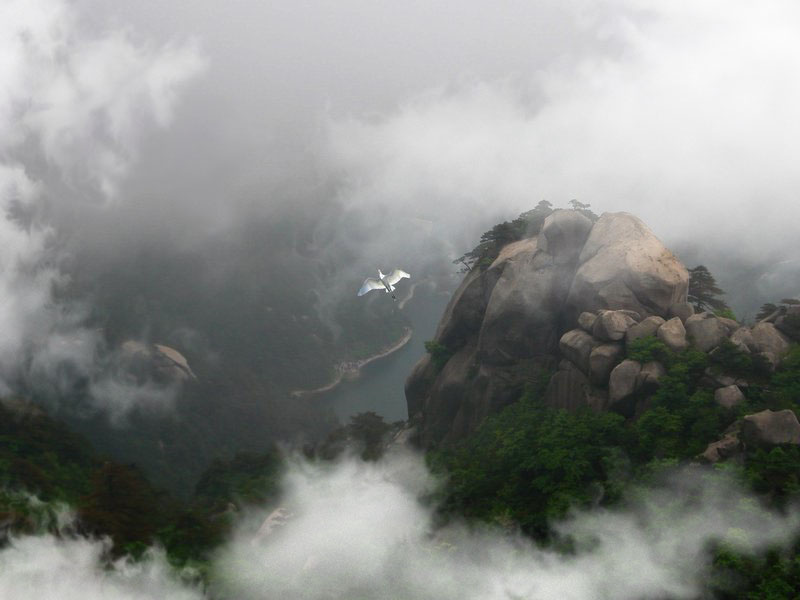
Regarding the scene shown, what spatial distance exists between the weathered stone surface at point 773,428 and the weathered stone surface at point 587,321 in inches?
560

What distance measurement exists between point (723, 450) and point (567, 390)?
13336 millimetres

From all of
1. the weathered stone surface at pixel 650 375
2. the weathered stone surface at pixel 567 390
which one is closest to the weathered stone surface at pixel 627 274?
the weathered stone surface at pixel 567 390

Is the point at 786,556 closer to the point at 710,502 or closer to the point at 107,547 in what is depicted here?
the point at 710,502

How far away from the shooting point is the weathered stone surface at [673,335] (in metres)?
45.1

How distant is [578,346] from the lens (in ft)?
162

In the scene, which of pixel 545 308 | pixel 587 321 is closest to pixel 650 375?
pixel 587 321

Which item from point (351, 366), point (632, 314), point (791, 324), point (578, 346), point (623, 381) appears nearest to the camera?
point (791, 324)

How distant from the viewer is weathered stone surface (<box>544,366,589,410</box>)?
159ft

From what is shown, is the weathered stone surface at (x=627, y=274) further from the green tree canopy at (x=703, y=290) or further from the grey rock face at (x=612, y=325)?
the green tree canopy at (x=703, y=290)

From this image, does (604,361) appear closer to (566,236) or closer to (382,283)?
(566,236)

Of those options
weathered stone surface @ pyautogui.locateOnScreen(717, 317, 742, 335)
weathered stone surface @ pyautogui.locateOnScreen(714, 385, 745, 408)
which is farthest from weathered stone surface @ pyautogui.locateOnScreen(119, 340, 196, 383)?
weathered stone surface @ pyautogui.locateOnScreen(714, 385, 745, 408)

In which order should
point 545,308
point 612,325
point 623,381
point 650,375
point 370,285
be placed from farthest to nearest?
point 370,285 < point 545,308 < point 612,325 < point 623,381 < point 650,375

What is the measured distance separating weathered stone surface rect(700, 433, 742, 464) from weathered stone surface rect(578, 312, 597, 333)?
13256 millimetres

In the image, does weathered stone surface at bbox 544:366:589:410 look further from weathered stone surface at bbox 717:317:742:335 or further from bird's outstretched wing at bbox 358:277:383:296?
bird's outstretched wing at bbox 358:277:383:296
